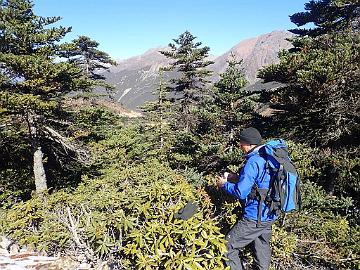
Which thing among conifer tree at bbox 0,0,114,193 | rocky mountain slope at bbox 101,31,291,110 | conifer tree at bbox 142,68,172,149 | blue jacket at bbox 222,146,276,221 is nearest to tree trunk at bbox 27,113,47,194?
conifer tree at bbox 0,0,114,193

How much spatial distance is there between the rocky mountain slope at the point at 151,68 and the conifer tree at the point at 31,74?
62402mm

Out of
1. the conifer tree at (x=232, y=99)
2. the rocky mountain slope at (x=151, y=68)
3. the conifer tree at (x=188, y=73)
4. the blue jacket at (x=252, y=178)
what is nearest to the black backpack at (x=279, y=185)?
the blue jacket at (x=252, y=178)

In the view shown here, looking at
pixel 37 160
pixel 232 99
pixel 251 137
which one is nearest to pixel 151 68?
pixel 232 99

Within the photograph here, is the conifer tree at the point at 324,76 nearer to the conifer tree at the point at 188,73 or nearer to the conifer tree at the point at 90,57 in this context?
the conifer tree at the point at 188,73

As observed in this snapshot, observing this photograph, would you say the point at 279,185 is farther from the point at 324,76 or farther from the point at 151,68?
the point at 151,68

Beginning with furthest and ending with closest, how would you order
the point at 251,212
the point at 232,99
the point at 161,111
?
the point at 161,111, the point at 232,99, the point at 251,212

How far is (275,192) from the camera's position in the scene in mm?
3182

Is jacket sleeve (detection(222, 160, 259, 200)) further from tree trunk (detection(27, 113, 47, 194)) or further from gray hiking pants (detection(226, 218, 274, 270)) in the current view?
tree trunk (detection(27, 113, 47, 194))

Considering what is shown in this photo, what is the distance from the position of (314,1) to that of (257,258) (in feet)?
57.7

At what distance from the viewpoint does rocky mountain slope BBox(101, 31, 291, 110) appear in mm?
100625

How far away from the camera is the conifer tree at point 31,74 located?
11.6m

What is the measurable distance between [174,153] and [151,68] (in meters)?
106

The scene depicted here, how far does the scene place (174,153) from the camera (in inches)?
890

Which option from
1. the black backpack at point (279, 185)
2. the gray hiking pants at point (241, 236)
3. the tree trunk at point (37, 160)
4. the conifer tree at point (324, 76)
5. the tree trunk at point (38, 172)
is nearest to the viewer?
the black backpack at point (279, 185)
